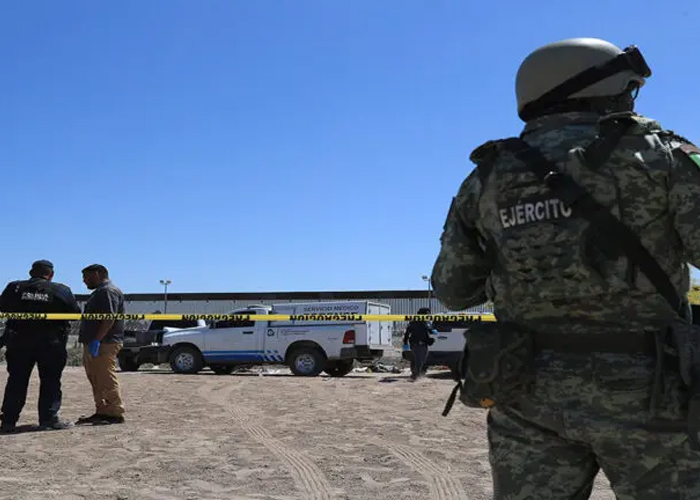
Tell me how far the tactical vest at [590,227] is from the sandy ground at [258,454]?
11.0 ft

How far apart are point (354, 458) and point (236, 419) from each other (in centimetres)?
303

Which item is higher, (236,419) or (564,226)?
(564,226)

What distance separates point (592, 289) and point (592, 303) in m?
0.05

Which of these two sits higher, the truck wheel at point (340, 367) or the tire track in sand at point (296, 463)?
the truck wheel at point (340, 367)

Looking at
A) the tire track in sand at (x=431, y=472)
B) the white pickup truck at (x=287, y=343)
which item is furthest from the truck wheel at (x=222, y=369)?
the tire track in sand at (x=431, y=472)

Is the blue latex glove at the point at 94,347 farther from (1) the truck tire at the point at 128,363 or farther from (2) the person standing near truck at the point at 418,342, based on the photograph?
(1) the truck tire at the point at 128,363

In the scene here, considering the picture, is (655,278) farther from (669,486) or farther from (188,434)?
(188,434)

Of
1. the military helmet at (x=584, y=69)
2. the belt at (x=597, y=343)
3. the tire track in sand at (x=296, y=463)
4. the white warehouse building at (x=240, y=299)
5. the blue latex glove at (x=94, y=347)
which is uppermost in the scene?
the white warehouse building at (x=240, y=299)

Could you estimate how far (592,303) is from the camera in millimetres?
2143

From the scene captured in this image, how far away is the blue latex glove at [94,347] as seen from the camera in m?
8.60

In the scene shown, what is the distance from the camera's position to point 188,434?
795 cm

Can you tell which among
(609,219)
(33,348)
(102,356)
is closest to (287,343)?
(102,356)

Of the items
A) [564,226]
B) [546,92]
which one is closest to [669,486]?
[564,226]

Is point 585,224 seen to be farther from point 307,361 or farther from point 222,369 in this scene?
point 222,369
